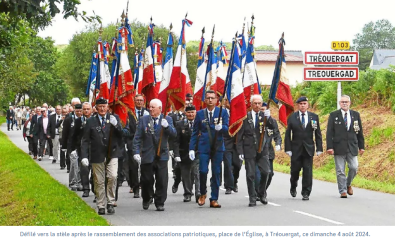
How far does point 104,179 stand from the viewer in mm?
12562

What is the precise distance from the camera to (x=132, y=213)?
12.5 m

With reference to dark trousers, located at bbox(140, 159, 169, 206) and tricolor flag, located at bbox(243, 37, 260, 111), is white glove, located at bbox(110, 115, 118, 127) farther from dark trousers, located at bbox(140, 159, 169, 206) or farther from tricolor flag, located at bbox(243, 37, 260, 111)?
tricolor flag, located at bbox(243, 37, 260, 111)

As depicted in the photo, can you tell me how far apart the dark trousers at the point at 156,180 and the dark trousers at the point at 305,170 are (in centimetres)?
293

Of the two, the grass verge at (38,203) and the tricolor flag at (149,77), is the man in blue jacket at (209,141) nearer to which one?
the grass verge at (38,203)

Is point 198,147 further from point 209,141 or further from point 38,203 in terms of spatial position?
point 38,203

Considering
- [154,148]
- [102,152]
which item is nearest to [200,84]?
[154,148]

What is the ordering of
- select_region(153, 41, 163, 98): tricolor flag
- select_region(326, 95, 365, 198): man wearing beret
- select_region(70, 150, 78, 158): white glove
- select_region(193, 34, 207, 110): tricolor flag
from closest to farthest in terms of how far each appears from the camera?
select_region(326, 95, 365, 198): man wearing beret, select_region(70, 150, 78, 158): white glove, select_region(193, 34, 207, 110): tricolor flag, select_region(153, 41, 163, 98): tricolor flag

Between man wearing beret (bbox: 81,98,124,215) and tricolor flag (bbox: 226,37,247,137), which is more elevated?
tricolor flag (bbox: 226,37,247,137)

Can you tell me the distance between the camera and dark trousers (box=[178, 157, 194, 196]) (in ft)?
46.5

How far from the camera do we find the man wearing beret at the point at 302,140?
14.3m

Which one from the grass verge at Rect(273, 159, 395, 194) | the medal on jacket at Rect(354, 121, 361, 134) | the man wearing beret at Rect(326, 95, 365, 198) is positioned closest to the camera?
the man wearing beret at Rect(326, 95, 365, 198)

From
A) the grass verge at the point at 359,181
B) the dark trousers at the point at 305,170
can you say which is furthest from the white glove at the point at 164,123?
the grass verge at the point at 359,181

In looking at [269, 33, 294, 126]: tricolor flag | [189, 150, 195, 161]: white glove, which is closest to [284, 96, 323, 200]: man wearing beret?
[269, 33, 294, 126]: tricolor flag
